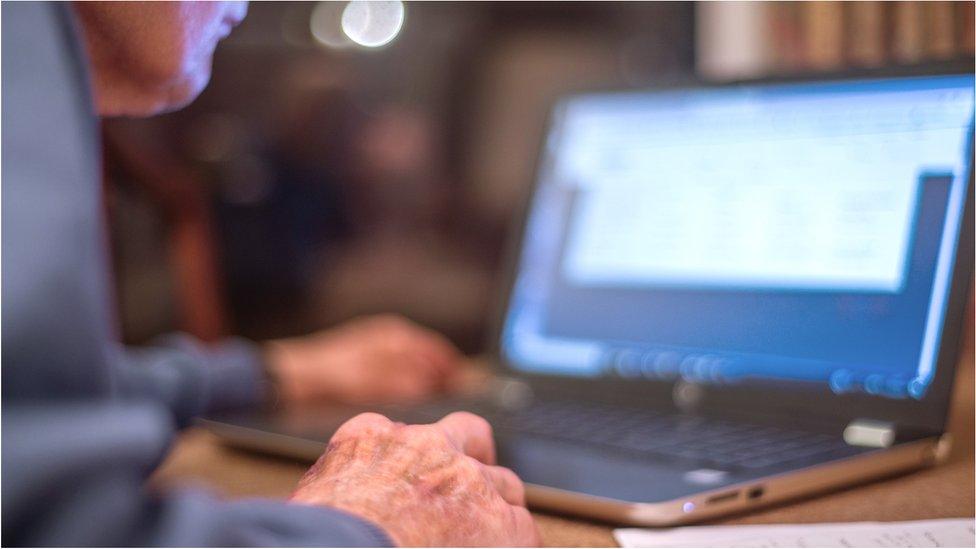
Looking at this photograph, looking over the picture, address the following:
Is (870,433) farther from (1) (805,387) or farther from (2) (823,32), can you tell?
(2) (823,32)

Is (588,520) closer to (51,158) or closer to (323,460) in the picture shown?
(323,460)

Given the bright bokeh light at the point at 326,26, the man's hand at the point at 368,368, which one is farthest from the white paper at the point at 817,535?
the bright bokeh light at the point at 326,26

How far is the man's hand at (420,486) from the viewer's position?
347 mm

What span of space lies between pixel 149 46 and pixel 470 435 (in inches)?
9.3

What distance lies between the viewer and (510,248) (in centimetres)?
93

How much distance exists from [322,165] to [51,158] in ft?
4.98

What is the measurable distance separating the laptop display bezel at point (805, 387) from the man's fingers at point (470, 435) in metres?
0.32

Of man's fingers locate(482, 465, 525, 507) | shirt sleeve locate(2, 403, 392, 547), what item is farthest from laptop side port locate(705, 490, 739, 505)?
shirt sleeve locate(2, 403, 392, 547)

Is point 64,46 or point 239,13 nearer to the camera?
point 64,46

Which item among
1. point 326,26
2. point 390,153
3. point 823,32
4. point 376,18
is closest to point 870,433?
point 376,18

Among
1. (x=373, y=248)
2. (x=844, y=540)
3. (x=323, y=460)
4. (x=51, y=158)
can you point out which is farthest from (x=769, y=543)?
(x=373, y=248)

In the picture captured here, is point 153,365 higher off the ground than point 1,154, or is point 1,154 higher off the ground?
point 1,154

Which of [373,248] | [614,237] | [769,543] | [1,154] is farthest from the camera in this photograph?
[373,248]

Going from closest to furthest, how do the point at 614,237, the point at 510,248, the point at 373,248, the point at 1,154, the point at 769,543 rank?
the point at 1,154 < the point at 769,543 < the point at 614,237 < the point at 510,248 < the point at 373,248
